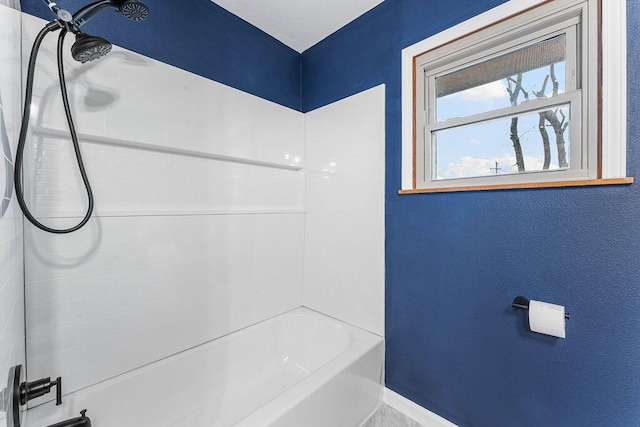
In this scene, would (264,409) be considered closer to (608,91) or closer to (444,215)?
(444,215)

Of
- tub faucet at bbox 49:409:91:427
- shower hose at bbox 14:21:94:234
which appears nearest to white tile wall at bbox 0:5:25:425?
shower hose at bbox 14:21:94:234

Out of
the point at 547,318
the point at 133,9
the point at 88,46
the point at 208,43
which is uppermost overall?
the point at 208,43

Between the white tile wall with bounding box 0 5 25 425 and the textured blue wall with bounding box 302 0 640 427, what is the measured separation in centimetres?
167

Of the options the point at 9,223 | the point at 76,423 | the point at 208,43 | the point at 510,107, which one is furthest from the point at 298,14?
the point at 76,423

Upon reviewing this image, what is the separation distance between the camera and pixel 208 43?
178 centimetres

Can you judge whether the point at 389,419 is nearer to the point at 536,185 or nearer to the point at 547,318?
the point at 547,318

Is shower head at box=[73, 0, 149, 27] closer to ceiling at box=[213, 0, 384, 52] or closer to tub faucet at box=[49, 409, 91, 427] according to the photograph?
ceiling at box=[213, 0, 384, 52]

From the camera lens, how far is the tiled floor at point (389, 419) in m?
1.59

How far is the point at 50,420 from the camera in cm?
111

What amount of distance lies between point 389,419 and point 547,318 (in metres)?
1.10

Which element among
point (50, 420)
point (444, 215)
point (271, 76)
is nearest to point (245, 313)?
point (50, 420)

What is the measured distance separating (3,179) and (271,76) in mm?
1836

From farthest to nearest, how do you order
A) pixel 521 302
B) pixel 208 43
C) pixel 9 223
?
1. pixel 208 43
2. pixel 521 302
3. pixel 9 223

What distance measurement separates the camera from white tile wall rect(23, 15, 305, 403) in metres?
1.18
